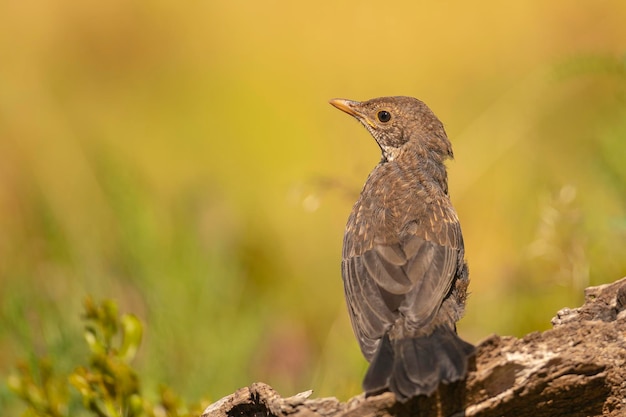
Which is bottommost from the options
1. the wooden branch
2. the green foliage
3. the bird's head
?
the wooden branch

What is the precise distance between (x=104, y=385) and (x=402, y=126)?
2339mm

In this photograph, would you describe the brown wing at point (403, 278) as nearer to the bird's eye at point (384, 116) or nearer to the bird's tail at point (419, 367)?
the bird's tail at point (419, 367)

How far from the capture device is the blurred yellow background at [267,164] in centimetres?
577

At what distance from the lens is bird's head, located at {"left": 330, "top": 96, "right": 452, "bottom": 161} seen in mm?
5629

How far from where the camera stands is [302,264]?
7.96 meters

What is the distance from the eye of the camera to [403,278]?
14.2ft

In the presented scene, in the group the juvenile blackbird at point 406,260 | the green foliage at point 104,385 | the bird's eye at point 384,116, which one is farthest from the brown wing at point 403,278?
the bird's eye at point 384,116

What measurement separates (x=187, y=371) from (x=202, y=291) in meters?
0.72

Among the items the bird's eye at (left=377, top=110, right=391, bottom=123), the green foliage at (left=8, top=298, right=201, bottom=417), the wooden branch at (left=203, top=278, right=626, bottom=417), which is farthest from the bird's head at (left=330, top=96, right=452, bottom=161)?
the wooden branch at (left=203, top=278, right=626, bottom=417)

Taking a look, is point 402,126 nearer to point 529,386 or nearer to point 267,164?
point 529,386

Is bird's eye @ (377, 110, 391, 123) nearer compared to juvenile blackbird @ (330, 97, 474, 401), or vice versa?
juvenile blackbird @ (330, 97, 474, 401)

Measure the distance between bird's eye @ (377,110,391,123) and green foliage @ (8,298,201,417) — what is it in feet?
6.71

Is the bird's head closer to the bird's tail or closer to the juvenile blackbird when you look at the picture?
the juvenile blackbird

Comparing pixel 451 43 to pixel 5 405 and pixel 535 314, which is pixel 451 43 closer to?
pixel 535 314
